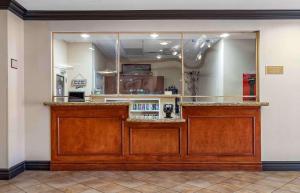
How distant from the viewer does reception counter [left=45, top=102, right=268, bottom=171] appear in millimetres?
4621

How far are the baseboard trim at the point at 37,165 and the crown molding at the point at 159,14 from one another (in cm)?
244

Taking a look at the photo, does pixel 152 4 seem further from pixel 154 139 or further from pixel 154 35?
pixel 154 139

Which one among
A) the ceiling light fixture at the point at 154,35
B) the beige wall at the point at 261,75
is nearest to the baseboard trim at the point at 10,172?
the beige wall at the point at 261,75

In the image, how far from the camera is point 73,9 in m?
4.54

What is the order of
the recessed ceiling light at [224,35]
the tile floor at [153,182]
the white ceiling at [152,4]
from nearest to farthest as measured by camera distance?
the tile floor at [153,182] < the white ceiling at [152,4] < the recessed ceiling light at [224,35]

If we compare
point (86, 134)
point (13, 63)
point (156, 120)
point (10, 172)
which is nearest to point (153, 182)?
point (156, 120)

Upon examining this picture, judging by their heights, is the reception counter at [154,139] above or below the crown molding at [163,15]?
below

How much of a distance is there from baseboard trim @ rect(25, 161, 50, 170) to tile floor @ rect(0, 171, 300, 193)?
0.39ft

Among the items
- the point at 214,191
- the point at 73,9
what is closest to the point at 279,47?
the point at 214,191

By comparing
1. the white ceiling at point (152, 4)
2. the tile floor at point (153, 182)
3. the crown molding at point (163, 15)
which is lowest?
the tile floor at point (153, 182)

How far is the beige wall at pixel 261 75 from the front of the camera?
4633 millimetres

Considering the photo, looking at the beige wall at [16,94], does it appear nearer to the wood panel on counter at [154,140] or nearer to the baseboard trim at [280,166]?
the wood panel on counter at [154,140]

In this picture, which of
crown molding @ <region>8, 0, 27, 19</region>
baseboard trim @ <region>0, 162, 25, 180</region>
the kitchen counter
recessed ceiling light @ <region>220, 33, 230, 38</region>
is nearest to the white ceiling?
crown molding @ <region>8, 0, 27, 19</region>

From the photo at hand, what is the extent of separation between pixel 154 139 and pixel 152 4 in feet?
7.17
